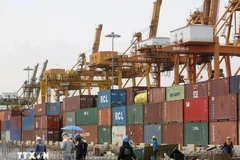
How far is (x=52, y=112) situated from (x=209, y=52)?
2263 cm

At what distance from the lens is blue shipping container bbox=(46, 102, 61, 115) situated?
6870 centimetres

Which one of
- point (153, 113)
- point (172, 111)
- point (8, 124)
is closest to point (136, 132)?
point (153, 113)

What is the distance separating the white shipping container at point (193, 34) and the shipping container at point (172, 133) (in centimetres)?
1682

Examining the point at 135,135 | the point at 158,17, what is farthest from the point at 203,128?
the point at 158,17

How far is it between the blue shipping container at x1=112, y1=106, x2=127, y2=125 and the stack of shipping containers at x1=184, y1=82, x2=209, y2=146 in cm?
948

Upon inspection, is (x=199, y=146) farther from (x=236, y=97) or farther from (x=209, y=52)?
(x=209, y=52)

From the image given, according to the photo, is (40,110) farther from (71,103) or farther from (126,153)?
(126,153)

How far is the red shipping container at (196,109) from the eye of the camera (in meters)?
36.0

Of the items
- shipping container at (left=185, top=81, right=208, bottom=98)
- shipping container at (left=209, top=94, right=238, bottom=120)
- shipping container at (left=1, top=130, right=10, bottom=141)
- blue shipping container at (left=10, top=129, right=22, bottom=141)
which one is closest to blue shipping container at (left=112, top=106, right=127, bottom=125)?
shipping container at (left=185, top=81, right=208, bottom=98)

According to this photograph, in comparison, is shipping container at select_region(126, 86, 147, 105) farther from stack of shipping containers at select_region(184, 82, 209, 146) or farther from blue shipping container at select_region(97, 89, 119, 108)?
stack of shipping containers at select_region(184, 82, 209, 146)

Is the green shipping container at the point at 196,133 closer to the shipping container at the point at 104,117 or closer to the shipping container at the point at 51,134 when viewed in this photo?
the shipping container at the point at 104,117

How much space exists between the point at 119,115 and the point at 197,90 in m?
11.2

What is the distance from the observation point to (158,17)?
260ft

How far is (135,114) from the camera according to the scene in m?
46.1
